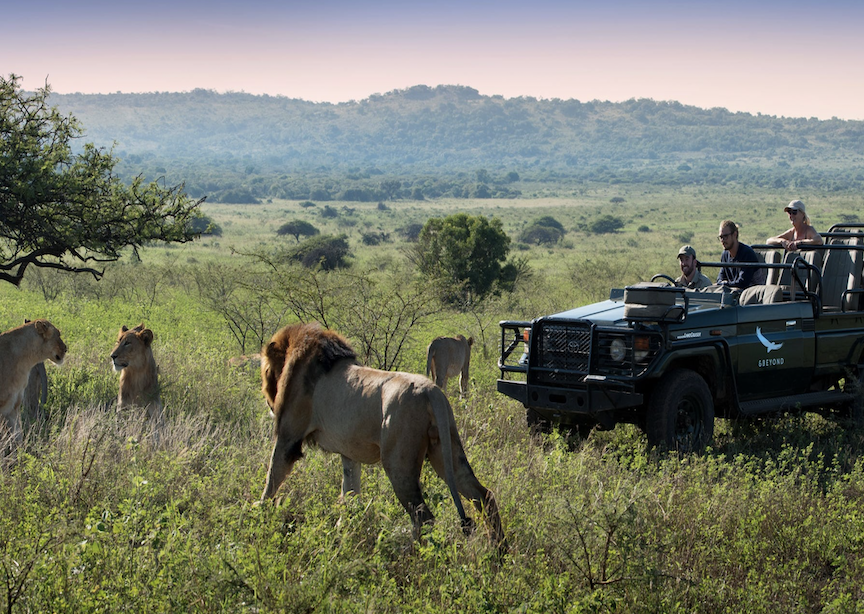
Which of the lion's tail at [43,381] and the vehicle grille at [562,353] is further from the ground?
the vehicle grille at [562,353]

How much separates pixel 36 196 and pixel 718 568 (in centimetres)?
980

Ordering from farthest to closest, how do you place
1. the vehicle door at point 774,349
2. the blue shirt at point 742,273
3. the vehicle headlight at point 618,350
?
the blue shirt at point 742,273 < the vehicle door at point 774,349 < the vehicle headlight at point 618,350

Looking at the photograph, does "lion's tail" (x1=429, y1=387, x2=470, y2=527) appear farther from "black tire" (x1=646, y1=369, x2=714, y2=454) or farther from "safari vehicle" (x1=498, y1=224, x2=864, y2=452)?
"black tire" (x1=646, y1=369, x2=714, y2=454)

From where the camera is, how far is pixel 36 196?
1163cm

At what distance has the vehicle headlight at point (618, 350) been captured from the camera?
7758mm

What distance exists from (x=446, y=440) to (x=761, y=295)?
16.3ft

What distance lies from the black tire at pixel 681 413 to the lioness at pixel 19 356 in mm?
5262

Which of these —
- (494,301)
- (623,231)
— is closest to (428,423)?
(494,301)

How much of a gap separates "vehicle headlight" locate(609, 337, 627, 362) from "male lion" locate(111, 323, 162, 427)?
4.22 meters

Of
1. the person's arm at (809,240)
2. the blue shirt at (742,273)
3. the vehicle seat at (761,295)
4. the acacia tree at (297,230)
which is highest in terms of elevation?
the person's arm at (809,240)

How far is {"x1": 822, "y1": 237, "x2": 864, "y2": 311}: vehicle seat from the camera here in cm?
961

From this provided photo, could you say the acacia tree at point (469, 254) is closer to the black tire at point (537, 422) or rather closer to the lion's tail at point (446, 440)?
the black tire at point (537, 422)

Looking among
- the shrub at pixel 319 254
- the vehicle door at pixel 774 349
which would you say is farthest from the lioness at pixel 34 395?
the shrub at pixel 319 254

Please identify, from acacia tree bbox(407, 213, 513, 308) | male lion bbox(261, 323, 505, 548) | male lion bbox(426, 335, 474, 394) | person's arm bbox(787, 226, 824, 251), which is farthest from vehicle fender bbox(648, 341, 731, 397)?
acacia tree bbox(407, 213, 513, 308)
